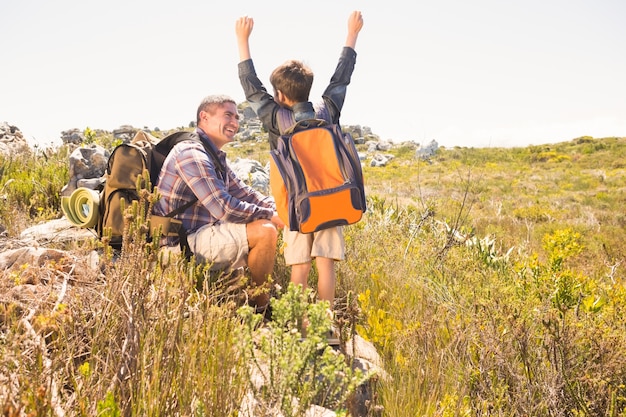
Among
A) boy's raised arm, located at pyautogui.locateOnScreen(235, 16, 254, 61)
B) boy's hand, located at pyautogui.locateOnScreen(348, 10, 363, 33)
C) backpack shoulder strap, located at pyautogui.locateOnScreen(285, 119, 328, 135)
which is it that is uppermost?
boy's hand, located at pyautogui.locateOnScreen(348, 10, 363, 33)

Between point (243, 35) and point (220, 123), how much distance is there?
0.64m

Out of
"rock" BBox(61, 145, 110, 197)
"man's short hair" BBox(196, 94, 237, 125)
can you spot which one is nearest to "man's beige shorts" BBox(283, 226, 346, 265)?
"man's short hair" BBox(196, 94, 237, 125)

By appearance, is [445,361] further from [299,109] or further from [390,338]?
[299,109]

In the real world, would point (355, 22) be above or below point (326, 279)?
above

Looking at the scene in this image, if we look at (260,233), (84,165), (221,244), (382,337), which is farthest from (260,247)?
(84,165)

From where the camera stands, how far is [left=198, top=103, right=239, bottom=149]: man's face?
3.33 meters

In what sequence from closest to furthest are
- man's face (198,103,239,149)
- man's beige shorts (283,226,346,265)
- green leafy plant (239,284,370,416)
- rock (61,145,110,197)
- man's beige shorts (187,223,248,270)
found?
green leafy plant (239,284,370,416)
man's beige shorts (283,226,346,265)
man's beige shorts (187,223,248,270)
man's face (198,103,239,149)
rock (61,145,110,197)

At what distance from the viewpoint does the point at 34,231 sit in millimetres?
4055

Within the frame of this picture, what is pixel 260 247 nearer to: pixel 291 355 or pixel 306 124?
pixel 306 124

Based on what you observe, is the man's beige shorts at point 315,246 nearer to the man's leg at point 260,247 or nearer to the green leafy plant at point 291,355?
the man's leg at point 260,247

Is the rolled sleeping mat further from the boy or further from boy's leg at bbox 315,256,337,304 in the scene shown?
boy's leg at bbox 315,256,337,304

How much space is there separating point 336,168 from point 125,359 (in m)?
1.58

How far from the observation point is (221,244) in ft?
10.4

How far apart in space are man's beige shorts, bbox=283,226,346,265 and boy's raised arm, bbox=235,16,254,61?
4.01 feet
